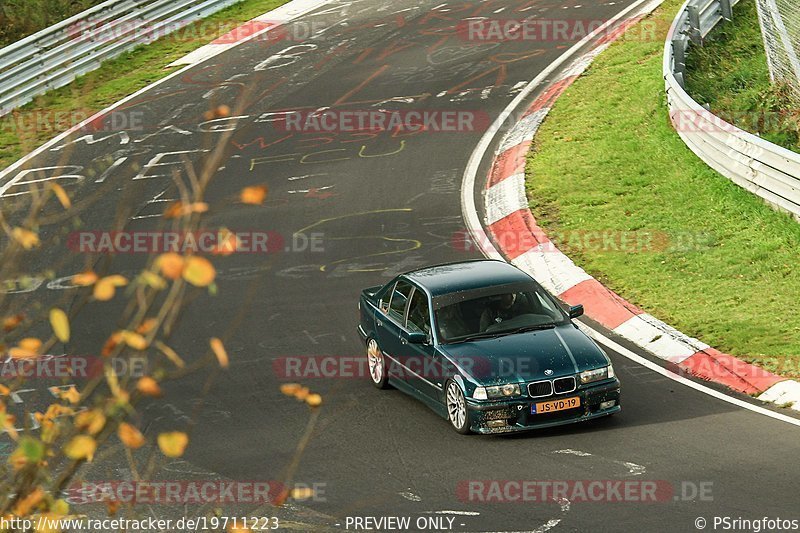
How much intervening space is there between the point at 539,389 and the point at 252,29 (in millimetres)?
20629

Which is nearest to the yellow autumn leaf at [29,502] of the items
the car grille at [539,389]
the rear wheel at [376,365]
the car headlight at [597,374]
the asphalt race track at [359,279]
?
the asphalt race track at [359,279]

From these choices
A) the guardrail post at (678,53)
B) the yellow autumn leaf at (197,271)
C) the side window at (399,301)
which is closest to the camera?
the yellow autumn leaf at (197,271)

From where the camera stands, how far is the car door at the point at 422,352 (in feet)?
37.0

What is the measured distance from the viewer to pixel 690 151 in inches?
725

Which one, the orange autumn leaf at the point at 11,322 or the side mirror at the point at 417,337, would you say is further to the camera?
the side mirror at the point at 417,337

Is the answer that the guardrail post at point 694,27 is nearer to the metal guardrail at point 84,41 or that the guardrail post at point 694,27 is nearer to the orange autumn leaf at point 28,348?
the metal guardrail at point 84,41

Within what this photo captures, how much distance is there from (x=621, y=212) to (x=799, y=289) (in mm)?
3708

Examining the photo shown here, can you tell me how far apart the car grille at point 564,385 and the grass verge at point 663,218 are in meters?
2.51

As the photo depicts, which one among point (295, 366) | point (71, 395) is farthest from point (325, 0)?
point (71, 395)

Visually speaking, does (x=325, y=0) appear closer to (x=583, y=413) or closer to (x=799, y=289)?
(x=799, y=289)

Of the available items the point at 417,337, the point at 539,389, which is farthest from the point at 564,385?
the point at 417,337

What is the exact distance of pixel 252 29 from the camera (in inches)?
1153

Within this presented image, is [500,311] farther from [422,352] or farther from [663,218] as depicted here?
[663,218]

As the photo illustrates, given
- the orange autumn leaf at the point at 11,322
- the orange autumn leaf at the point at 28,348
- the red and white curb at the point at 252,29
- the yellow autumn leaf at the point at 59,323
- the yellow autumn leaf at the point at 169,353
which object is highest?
the yellow autumn leaf at the point at 59,323
